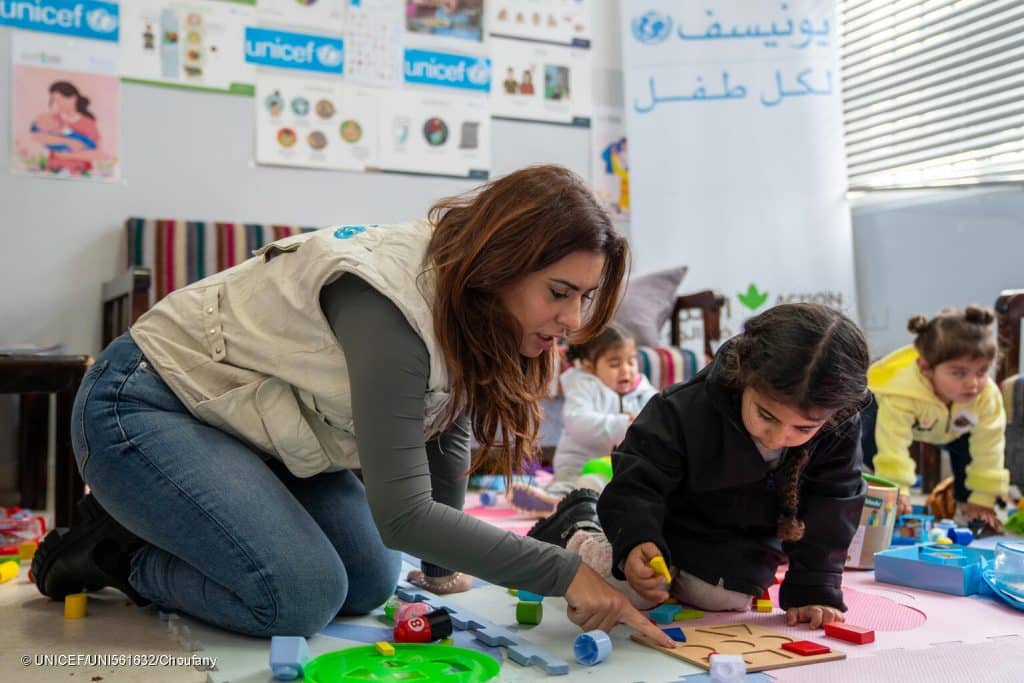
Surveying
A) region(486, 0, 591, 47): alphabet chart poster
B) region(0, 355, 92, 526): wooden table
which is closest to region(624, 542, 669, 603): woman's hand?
region(0, 355, 92, 526): wooden table

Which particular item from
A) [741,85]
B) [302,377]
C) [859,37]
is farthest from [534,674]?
[859,37]

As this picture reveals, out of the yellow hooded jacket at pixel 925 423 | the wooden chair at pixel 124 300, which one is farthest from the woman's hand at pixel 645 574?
the wooden chair at pixel 124 300

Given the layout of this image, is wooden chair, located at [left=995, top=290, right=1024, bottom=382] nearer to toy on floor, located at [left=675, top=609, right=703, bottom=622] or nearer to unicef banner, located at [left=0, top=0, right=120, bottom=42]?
toy on floor, located at [left=675, top=609, right=703, bottom=622]

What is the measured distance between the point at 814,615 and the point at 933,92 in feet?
8.11

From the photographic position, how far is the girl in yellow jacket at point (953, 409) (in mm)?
2158

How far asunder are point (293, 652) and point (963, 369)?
1.68 metres

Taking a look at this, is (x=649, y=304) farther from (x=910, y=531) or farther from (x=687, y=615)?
(x=687, y=615)

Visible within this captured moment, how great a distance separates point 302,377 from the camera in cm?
116

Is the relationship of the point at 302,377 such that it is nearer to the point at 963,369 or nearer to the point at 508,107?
the point at 963,369

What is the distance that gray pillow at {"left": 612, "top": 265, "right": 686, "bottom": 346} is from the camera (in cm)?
303

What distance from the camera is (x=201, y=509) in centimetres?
118

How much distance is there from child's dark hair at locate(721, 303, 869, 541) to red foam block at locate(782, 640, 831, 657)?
273 mm

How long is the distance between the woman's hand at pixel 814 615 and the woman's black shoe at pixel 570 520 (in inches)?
12.3

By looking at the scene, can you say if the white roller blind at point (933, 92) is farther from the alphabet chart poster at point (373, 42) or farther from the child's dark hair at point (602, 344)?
the alphabet chart poster at point (373, 42)
